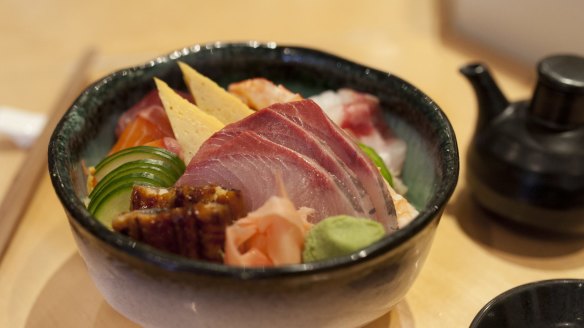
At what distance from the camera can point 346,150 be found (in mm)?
1041

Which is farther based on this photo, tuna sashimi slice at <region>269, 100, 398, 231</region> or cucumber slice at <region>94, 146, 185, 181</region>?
cucumber slice at <region>94, 146, 185, 181</region>

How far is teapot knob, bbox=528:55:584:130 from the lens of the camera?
1290mm

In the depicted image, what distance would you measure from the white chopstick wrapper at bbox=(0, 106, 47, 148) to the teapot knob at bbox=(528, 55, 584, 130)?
1212 mm

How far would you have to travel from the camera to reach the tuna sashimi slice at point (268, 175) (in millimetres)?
981

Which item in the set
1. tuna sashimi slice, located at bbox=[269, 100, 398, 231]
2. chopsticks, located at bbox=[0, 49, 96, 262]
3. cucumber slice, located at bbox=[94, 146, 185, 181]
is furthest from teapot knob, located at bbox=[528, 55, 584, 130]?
chopsticks, located at bbox=[0, 49, 96, 262]

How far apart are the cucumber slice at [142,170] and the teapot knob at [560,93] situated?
80 centimetres

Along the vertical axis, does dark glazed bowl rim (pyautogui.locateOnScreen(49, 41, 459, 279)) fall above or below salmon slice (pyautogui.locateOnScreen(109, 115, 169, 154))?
above

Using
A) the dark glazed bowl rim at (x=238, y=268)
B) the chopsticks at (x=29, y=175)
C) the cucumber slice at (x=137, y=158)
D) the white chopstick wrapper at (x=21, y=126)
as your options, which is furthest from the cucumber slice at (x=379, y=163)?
the white chopstick wrapper at (x=21, y=126)

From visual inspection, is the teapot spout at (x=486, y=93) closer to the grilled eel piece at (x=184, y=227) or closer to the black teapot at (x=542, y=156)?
the black teapot at (x=542, y=156)

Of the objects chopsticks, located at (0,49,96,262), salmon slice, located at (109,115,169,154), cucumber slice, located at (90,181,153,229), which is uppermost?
salmon slice, located at (109,115,169,154)

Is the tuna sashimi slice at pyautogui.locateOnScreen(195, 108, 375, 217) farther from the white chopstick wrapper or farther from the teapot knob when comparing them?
the white chopstick wrapper

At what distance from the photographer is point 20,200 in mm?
1406

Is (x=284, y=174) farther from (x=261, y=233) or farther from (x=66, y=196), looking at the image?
(x=66, y=196)

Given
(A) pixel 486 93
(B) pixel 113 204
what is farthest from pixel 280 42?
(B) pixel 113 204
